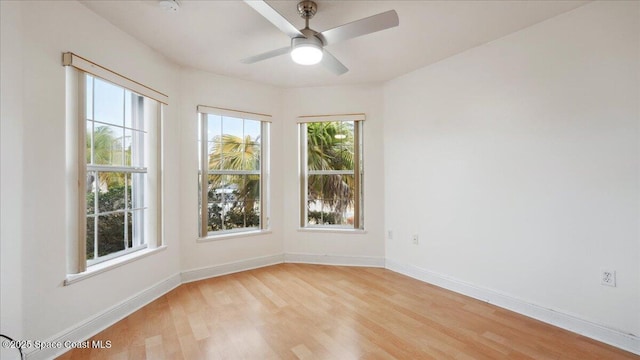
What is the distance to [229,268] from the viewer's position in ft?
11.8

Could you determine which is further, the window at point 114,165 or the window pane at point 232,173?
the window pane at point 232,173

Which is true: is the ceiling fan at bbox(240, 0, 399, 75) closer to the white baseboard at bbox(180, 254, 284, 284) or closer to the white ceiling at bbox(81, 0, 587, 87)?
the white ceiling at bbox(81, 0, 587, 87)

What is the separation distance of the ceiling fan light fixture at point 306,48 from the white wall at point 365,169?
1774mm

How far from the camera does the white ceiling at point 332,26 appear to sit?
214cm

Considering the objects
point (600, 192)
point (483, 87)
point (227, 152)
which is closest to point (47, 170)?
point (227, 152)

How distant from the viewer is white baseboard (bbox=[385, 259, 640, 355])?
6.56 feet

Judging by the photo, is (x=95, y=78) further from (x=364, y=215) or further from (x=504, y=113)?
(x=504, y=113)

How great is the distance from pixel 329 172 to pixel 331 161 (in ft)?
0.54

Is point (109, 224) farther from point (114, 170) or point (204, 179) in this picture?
point (204, 179)

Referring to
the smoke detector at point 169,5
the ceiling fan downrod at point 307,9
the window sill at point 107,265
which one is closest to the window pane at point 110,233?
the window sill at point 107,265

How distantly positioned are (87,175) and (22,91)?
734mm

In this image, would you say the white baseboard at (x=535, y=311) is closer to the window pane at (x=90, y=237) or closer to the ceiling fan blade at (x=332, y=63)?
the ceiling fan blade at (x=332, y=63)

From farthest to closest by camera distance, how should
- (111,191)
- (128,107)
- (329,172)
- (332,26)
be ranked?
(329,172) → (128,107) → (111,191) → (332,26)

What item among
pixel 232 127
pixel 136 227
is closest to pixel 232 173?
pixel 232 127
